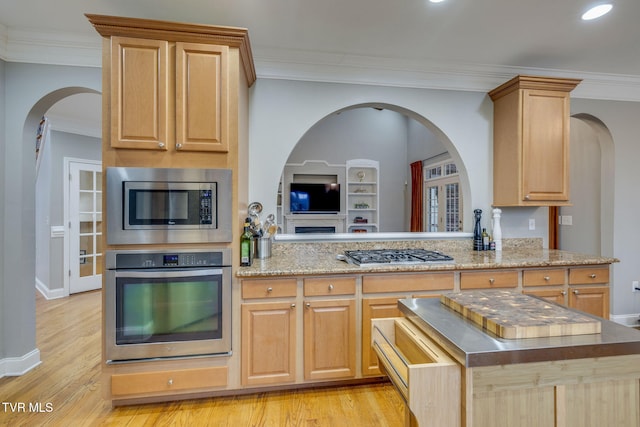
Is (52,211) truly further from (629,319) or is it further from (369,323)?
(629,319)

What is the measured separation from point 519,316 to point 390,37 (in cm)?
224

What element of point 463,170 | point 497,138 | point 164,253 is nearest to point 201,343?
point 164,253

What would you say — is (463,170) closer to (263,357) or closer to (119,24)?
(263,357)

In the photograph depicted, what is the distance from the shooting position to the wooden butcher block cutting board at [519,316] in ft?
3.10

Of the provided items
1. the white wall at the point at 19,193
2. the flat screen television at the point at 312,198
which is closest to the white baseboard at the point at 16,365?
the white wall at the point at 19,193

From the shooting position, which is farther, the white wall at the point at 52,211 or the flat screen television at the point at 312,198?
the flat screen television at the point at 312,198

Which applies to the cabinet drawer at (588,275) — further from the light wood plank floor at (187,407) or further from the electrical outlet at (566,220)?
the electrical outlet at (566,220)

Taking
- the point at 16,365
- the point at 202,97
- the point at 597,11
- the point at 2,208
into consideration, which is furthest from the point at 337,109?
the point at 16,365

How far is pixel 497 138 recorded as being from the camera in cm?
294

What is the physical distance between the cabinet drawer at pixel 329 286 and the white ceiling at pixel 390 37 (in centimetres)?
178

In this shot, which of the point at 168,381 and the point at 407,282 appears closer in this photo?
the point at 168,381

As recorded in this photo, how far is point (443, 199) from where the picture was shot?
6355 millimetres

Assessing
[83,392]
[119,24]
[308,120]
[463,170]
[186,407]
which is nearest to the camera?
[119,24]

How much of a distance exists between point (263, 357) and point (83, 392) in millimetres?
1302
